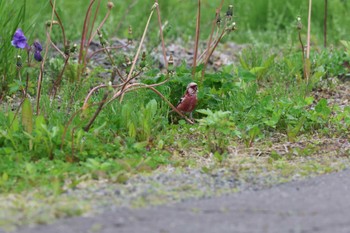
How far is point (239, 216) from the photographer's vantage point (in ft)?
11.1

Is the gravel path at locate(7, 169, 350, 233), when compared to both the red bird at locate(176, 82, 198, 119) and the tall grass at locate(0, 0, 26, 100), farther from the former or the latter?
the tall grass at locate(0, 0, 26, 100)

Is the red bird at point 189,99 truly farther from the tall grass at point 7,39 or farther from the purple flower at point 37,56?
the tall grass at point 7,39

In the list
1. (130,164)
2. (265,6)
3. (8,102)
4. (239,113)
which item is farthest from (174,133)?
(265,6)

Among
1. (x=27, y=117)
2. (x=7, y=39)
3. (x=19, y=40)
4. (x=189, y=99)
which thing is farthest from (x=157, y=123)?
(x=7, y=39)

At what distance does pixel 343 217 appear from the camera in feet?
11.1

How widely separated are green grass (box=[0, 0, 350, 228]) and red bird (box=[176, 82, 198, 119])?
95mm

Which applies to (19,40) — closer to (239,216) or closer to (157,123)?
(157,123)

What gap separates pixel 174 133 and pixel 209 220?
64.6 inches

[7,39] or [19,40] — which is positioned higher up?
[19,40]

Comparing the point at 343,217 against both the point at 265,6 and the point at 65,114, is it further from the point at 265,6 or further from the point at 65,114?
the point at 265,6

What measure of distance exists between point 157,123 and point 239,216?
1536 mm

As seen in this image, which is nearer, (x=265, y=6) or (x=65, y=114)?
(x=65, y=114)

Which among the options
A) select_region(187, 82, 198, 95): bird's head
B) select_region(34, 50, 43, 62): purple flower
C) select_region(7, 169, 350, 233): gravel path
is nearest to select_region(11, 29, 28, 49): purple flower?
select_region(34, 50, 43, 62): purple flower

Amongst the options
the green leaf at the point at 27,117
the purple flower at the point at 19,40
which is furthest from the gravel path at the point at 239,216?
the purple flower at the point at 19,40
